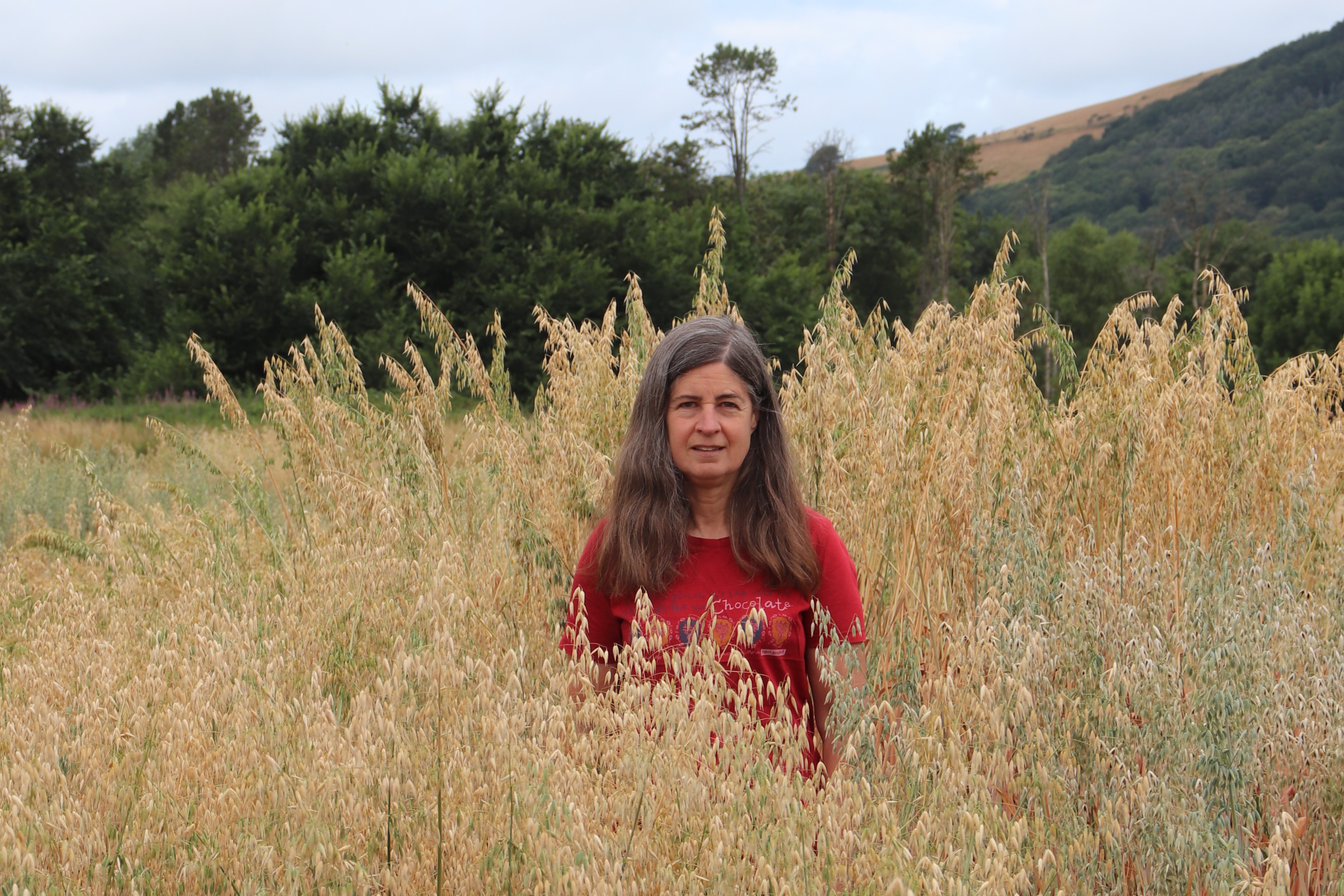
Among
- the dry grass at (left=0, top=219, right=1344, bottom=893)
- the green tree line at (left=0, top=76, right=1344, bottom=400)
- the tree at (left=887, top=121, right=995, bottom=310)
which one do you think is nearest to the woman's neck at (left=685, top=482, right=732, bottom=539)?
the dry grass at (left=0, top=219, right=1344, bottom=893)

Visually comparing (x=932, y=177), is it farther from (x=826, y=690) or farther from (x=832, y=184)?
(x=826, y=690)

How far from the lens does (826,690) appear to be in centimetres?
213

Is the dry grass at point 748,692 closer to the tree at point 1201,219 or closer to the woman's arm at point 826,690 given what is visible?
the woman's arm at point 826,690

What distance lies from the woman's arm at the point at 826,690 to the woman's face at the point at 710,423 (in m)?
0.51

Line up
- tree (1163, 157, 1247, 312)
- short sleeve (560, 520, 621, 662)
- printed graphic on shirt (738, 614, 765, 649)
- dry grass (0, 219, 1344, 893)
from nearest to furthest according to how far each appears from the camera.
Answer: dry grass (0, 219, 1344, 893) → printed graphic on shirt (738, 614, 765, 649) → short sleeve (560, 520, 621, 662) → tree (1163, 157, 1247, 312)

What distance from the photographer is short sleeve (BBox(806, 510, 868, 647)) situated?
2242mm

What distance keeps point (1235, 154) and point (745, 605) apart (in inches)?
3424

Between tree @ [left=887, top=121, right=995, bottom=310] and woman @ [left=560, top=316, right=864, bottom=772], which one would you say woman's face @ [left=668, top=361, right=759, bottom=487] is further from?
tree @ [left=887, top=121, right=995, bottom=310]

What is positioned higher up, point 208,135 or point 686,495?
point 208,135

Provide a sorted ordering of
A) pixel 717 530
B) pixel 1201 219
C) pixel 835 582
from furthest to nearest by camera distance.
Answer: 1. pixel 1201 219
2. pixel 717 530
3. pixel 835 582

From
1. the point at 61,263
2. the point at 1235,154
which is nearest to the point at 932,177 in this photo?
the point at 61,263

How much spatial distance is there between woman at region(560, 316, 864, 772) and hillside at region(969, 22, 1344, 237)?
44.0 metres

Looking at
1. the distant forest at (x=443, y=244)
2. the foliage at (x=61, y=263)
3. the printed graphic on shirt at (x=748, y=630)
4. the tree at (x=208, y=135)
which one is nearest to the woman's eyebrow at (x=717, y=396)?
the printed graphic on shirt at (x=748, y=630)

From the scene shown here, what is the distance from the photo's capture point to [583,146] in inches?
954
